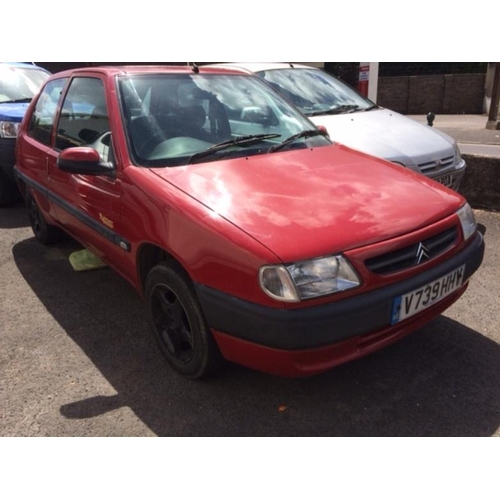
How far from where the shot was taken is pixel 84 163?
→ 9.04 feet

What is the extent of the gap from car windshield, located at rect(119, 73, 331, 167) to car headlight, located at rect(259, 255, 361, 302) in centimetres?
101

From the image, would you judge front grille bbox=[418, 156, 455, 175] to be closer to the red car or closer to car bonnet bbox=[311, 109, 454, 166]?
car bonnet bbox=[311, 109, 454, 166]

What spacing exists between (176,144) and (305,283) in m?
1.28

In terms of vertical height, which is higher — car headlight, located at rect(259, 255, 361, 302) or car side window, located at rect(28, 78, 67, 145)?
car side window, located at rect(28, 78, 67, 145)

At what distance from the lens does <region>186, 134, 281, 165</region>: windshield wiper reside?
270 cm

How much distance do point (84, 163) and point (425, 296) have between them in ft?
6.64

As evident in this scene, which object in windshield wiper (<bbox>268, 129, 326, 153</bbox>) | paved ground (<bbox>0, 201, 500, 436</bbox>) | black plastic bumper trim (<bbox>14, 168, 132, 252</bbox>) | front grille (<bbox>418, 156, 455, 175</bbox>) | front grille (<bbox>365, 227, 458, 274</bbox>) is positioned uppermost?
windshield wiper (<bbox>268, 129, 326, 153</bbox>)

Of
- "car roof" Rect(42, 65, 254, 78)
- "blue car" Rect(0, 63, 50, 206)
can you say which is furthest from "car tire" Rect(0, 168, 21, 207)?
"car roof" Rect(42, 65, 254, 78)

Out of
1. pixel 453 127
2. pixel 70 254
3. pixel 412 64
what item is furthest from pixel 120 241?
pixel 412 64

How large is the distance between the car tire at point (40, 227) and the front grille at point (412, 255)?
3.44m

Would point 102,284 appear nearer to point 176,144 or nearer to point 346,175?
point 176,144

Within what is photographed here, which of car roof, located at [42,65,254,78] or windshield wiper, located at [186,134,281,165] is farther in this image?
car roof, located at [42,65,254,78]

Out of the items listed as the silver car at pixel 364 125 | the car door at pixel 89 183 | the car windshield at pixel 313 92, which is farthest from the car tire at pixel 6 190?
the car windshield at pixel 313 92

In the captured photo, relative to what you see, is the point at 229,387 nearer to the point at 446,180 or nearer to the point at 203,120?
the point at 203,120
